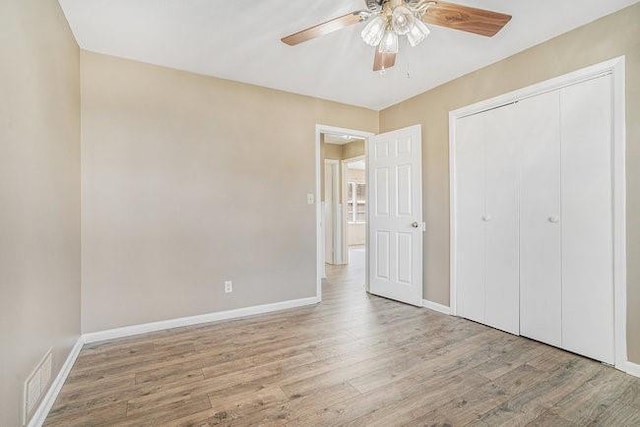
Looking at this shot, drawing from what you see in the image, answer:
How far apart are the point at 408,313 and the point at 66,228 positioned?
315 centimetres

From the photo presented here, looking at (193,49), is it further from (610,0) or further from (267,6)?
(610,0)

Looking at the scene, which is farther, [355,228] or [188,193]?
[355,228]

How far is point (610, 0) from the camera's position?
200cm

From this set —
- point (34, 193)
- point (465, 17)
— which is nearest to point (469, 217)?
point (465, 17)

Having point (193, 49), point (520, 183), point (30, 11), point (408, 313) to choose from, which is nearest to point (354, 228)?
point (408, 313)

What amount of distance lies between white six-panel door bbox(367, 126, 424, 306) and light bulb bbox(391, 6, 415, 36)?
6.43 ft

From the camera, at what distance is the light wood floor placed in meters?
1.64

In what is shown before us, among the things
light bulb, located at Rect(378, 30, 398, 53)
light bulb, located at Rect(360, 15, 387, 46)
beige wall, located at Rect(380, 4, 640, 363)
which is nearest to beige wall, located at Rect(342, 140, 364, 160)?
beige wall, located at Rect(380, 4, 640, 363)

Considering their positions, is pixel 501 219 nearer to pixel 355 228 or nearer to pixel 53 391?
pixel 53 391

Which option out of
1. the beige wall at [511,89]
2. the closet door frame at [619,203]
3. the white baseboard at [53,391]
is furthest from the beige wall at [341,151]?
the white baseboard at [53,391]

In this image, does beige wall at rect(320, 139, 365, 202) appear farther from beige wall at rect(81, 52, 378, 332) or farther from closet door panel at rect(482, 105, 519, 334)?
closet door panel at rect(482, 105, 519, 334)

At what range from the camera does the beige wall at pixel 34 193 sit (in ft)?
4.20

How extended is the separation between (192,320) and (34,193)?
1.83 meters

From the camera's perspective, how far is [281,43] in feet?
8.13
